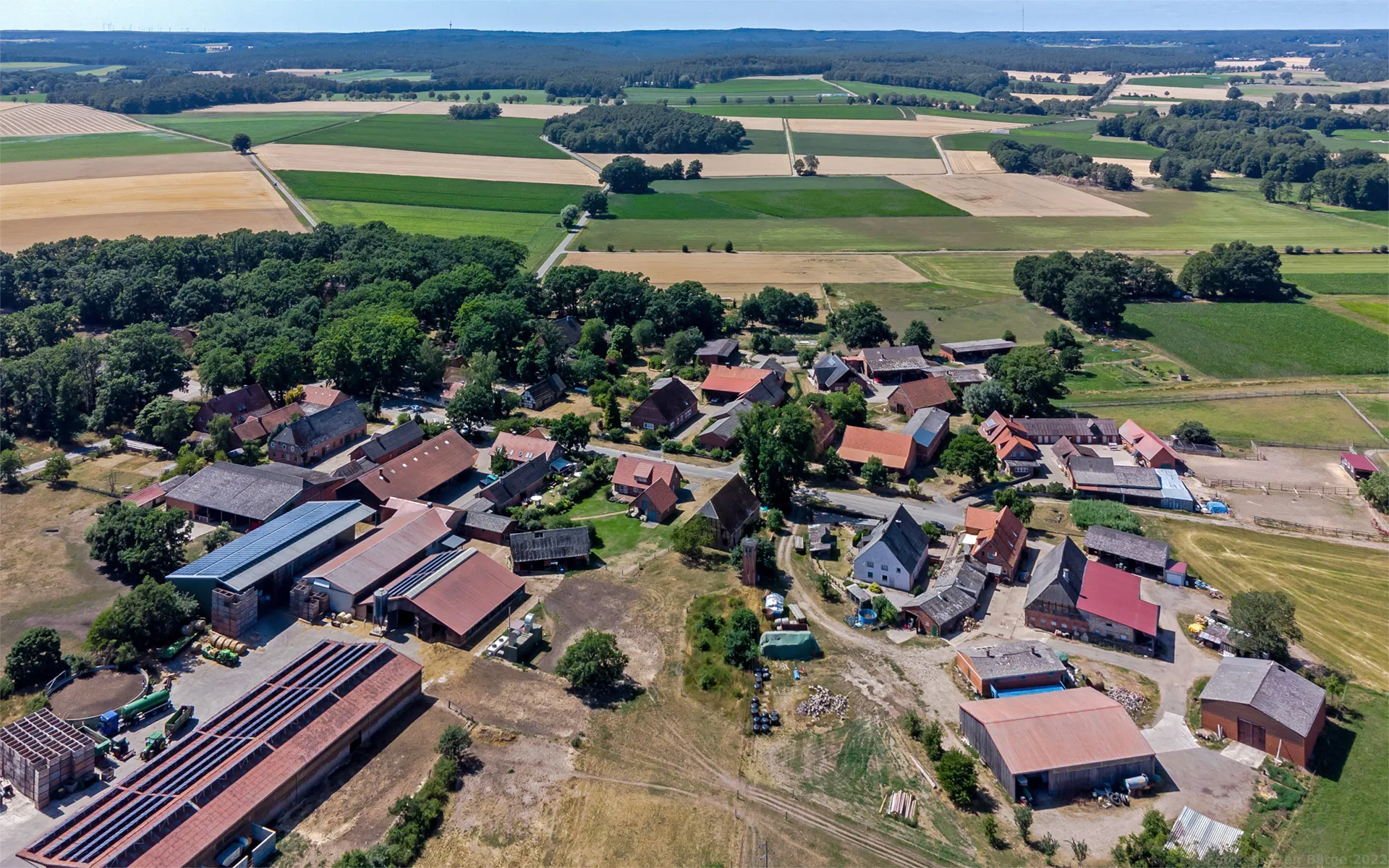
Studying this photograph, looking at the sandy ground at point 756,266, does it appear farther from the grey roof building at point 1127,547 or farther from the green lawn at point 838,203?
the grey roof building at point 1127,547

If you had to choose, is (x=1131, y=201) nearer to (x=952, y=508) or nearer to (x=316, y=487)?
(x=952, y=508)

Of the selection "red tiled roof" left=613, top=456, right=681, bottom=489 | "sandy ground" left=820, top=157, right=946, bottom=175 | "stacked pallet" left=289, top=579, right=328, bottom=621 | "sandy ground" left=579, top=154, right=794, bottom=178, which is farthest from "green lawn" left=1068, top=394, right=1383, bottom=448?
"sandy ground" left=579, top=154, right=794, bottom=178

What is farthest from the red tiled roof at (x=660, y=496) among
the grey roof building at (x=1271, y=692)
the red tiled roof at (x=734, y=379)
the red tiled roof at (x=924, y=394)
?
the grey roof building at (x=1271, y=692)

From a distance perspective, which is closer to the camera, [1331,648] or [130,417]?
[1331,648]

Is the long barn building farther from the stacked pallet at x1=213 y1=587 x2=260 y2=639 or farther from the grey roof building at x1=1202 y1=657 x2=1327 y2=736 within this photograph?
the grey roof building at x1=1202 y1=657 x2=1327 y2=736

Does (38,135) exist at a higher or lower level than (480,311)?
higher

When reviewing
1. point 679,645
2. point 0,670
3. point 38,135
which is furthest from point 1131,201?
point 38,135
